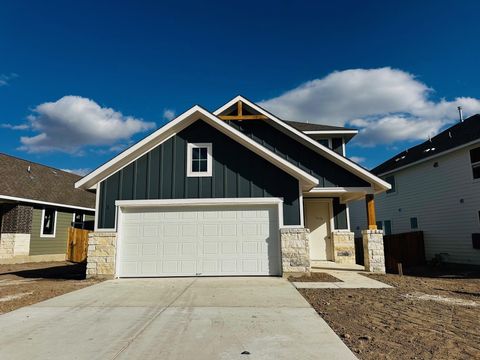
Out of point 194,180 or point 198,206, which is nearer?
point 198,206

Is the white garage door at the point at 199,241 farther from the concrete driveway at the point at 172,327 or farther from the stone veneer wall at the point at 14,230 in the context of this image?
the stone veneer wall at the point at 14,230

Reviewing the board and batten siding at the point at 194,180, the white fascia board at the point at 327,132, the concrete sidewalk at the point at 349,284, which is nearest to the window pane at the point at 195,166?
the board and batten siding at the point at 194,180

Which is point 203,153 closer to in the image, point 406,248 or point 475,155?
point 406,248

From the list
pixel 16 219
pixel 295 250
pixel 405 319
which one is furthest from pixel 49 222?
pixel 405 319

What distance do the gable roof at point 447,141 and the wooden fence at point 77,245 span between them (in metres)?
18.4

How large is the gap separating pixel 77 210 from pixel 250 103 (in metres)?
13.9

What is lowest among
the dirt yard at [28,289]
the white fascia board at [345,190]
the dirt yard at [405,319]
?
the dirt yard at [405,319]

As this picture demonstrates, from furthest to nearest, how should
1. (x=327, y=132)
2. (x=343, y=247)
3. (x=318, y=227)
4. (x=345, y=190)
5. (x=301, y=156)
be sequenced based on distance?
1. (x=327, y=132)
2. (x=318, y=227)
3. (x=343, y=247)
4. (x=301, y=156)
5. (x=345, y=190)

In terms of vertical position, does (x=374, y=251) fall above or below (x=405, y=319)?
above

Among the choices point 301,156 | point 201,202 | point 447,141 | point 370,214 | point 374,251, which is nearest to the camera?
point 201,202

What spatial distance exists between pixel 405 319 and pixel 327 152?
25.9 feet

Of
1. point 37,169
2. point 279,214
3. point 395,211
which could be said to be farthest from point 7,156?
point 395,211

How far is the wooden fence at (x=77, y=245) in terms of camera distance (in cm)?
1952

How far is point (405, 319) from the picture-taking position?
247 inches
